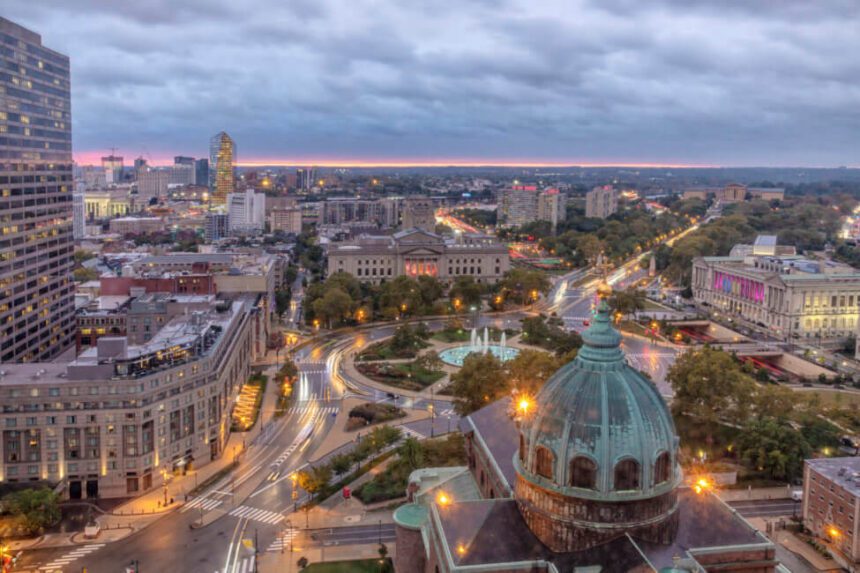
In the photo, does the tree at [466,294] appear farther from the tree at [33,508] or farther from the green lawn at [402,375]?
the tree at [33,508]

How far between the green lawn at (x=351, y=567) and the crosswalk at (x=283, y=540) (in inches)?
162

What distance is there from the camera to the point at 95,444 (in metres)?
69.8

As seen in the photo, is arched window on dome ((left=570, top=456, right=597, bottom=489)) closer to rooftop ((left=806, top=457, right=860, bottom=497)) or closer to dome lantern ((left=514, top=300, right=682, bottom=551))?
dome lantern ((left=514, top=300, right=682, bottom=551))

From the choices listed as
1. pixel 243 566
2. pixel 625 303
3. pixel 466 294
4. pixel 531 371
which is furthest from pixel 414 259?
pixel 243 566

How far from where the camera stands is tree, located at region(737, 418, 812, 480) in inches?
2899

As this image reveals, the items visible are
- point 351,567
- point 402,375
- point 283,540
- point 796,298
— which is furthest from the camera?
point 796,298

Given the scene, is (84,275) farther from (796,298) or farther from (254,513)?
(796,298)

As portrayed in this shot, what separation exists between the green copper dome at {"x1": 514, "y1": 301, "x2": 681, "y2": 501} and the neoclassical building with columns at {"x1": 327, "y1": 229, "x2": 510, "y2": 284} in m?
149

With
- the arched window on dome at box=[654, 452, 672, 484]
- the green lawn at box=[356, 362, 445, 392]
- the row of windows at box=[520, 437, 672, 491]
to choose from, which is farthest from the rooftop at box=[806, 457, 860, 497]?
the green lawn at box=[356, 362, 445, 392]

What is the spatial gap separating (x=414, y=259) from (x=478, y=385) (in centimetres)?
10628

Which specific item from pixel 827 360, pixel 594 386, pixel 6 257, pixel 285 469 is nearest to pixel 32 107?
pixel 6 257

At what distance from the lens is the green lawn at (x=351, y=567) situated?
56.7 meters

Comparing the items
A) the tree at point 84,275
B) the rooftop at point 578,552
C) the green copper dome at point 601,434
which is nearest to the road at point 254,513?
the rooftop at point 578,552

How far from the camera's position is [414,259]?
189m
